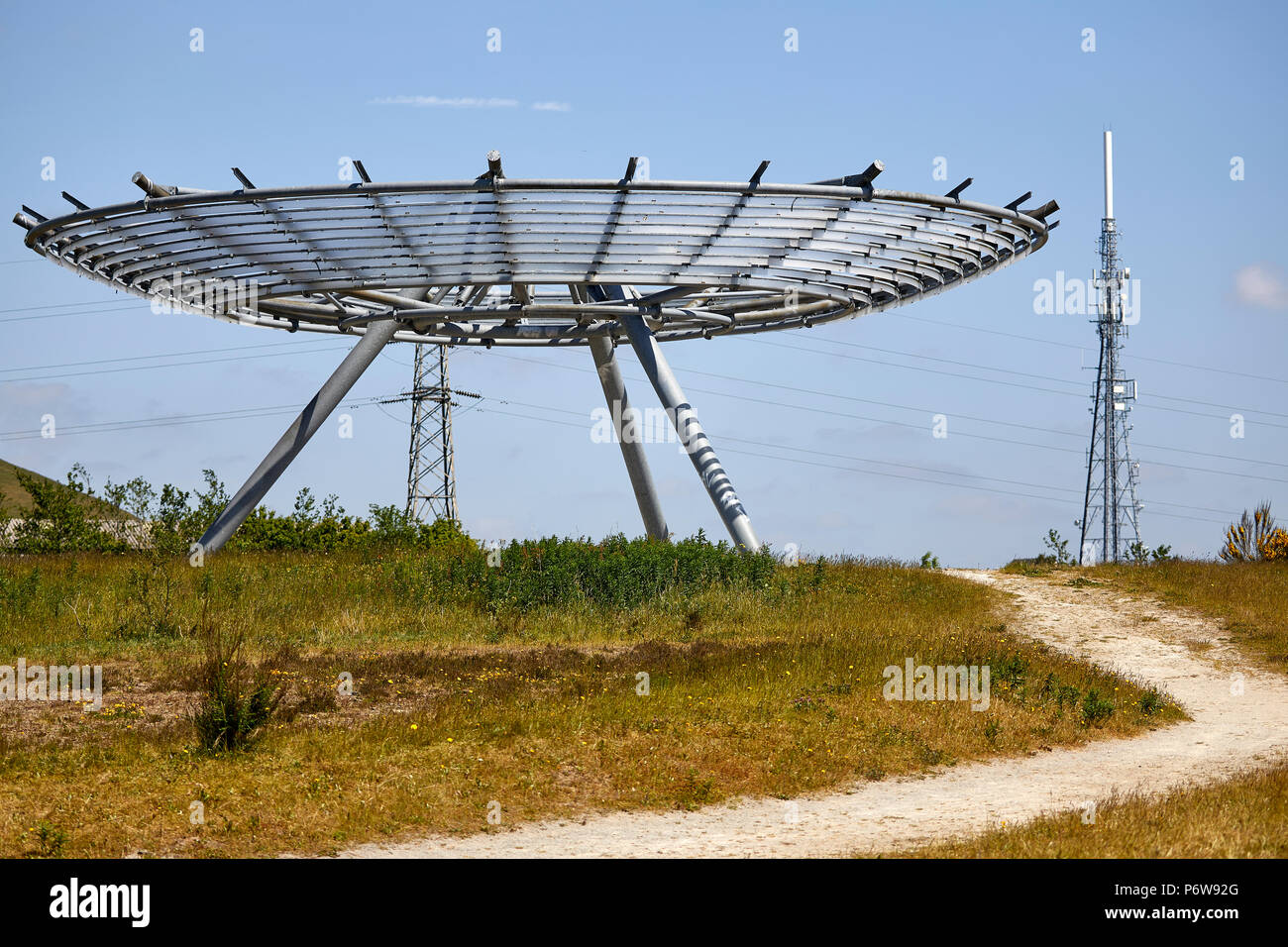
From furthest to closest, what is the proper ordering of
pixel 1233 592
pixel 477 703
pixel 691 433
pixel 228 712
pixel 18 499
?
pixel 18 499 < pixel 691 433 < pixel 1233 592 < pixel 477 703 < pixel 228 712

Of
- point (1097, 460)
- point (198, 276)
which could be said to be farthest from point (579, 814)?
point (1097, 460)

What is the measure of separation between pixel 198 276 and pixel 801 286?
38.6 ft

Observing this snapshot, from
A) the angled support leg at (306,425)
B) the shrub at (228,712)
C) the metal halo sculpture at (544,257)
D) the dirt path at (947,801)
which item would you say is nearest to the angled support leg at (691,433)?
the metal halo sculpture at (544,257)

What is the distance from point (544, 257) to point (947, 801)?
541 inches

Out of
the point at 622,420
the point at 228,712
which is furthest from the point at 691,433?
the point at 228,712

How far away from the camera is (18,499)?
→ 197ft

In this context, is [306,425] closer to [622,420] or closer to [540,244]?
[622,420]

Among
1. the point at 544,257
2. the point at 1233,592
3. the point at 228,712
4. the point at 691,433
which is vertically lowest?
the point at 1233,592

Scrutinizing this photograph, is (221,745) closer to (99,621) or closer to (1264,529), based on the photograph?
(99,621)

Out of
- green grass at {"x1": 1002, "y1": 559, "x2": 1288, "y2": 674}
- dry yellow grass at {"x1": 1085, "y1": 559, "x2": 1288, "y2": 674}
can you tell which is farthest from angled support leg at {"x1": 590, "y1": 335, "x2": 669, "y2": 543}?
dry yellow grass at {"x1": 1085, "y1": 559, "x2": 1288, "y2": 674}

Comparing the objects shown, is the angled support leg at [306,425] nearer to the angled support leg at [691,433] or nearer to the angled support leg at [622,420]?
the angled support leg at [622,420]

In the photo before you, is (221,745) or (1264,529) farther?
(1264,529)

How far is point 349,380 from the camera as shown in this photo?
2812 cm

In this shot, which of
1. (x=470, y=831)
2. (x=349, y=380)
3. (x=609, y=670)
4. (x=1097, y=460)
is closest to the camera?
(x=470, y=831)
